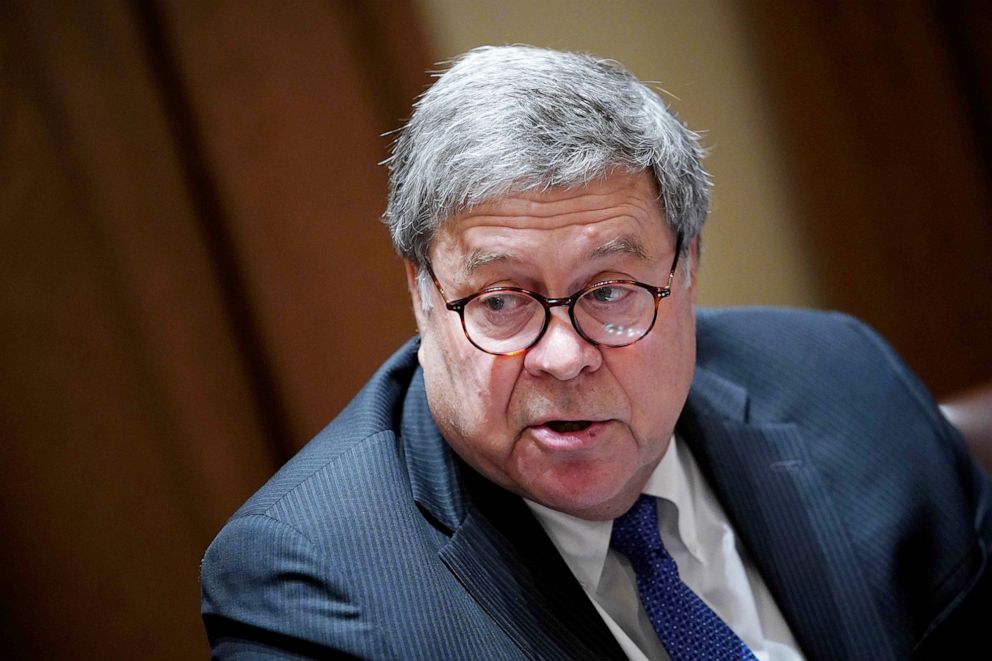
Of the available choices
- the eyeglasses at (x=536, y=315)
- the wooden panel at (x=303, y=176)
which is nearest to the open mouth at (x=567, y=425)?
the eyeglasses at (x=536, y=315)

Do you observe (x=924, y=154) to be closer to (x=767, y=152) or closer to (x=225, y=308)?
(x=767, y=152)

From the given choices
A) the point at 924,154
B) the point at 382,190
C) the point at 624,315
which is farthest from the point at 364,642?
the point at 924,154

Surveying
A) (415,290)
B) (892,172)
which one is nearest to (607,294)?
(415,290)

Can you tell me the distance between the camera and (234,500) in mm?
1950

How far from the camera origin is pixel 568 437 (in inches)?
52.1

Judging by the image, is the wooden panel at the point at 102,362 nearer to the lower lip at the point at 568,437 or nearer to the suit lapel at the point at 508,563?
the suit lapel at the point at 508,563

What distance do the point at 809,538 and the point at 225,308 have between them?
1183mm

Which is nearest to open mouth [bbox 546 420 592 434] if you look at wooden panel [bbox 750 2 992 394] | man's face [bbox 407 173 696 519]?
man's face [bbox 407 173 696 519]

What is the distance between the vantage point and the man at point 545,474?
4.22ft

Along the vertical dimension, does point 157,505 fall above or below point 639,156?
below

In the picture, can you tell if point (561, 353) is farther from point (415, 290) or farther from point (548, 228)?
point (415, 290)

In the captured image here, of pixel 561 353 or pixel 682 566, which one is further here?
pixel 682 566

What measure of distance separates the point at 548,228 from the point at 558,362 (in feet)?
0.58

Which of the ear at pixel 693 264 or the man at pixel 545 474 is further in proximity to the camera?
the ear at pixel 693 264
